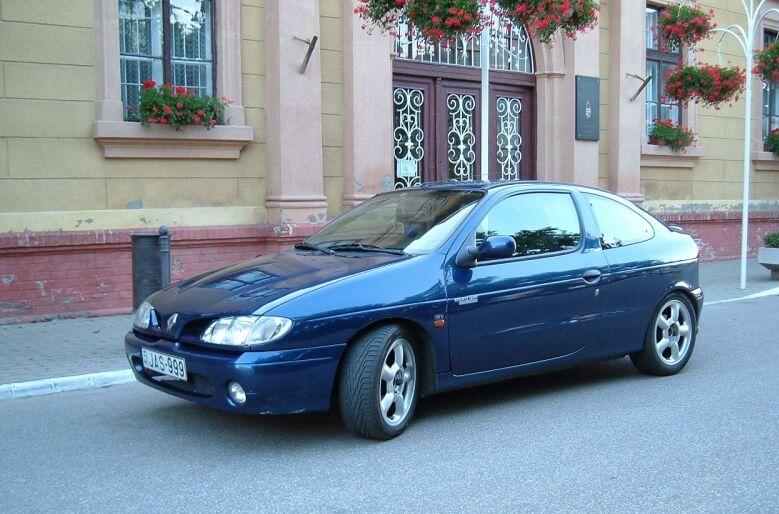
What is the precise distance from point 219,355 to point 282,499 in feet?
3.14

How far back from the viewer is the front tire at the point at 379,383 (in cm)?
498

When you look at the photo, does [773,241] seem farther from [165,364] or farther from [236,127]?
[165,364]

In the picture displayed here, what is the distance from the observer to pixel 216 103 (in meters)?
10.7

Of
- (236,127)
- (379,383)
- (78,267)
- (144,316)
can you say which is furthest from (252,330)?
(236,127)

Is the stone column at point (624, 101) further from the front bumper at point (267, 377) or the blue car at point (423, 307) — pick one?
the front bumper at point (267, 377)

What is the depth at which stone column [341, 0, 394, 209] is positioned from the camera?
11852mm

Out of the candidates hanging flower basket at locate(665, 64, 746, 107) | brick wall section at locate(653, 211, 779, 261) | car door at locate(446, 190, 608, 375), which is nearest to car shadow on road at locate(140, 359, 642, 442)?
car door at locate(446, 190, 608, 375)

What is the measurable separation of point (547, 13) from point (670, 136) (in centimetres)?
764

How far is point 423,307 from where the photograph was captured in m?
5.29

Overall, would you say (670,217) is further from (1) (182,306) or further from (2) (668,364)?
(1) (182,306)

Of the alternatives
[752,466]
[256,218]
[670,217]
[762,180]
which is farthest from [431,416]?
[762,180]

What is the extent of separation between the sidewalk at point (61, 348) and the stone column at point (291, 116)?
8.35 ft

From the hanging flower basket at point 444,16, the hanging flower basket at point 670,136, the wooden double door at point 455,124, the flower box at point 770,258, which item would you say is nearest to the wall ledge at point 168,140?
the wooden double door at point 455,124

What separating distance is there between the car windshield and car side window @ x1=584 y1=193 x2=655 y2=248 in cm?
114
